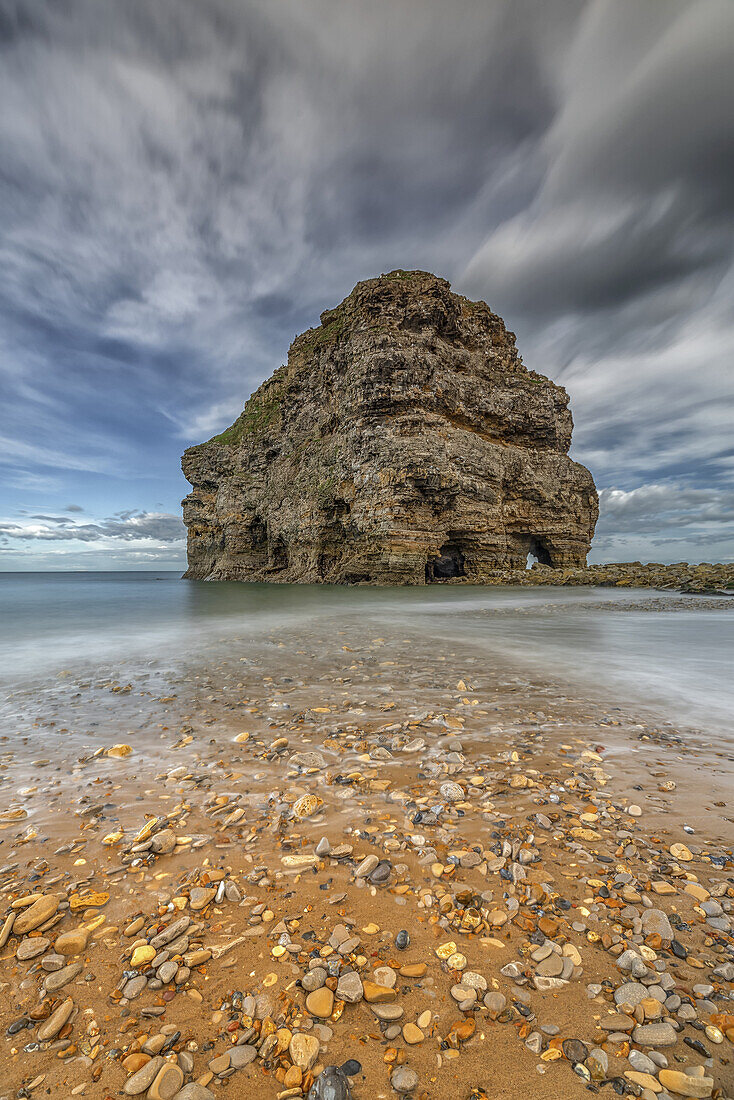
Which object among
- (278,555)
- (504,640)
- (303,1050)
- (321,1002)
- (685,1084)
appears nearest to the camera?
(685,1084)

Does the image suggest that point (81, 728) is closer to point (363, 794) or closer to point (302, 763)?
point (302, 763)

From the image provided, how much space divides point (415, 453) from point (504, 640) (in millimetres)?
28582

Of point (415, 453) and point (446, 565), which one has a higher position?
point (415, 453)

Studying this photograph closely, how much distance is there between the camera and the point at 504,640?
461 inches

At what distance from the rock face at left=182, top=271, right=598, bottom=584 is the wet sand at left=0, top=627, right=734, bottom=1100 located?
34.7 meters

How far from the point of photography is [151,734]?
503 cm

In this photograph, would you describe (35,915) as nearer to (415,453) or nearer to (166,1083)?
(166,1083)

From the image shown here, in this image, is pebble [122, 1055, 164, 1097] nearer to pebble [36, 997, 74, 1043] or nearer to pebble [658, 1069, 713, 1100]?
pebble [36, 997, 74, 1043]

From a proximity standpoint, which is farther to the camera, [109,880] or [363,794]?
[363,794]

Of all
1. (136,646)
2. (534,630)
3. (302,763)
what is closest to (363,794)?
(302,763)

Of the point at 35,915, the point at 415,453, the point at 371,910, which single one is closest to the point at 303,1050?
the point at 371,910

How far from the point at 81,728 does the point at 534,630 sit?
12198 mm

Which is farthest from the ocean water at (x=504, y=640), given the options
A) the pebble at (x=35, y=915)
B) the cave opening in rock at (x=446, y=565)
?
the cave opening in rock at (x=446, y=565)

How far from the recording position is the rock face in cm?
3916
